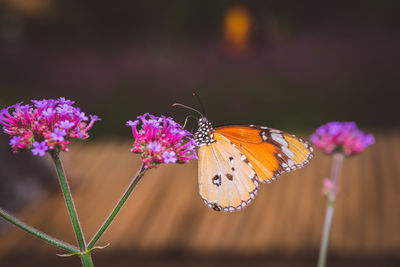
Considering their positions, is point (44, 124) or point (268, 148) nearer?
point (44, 124)

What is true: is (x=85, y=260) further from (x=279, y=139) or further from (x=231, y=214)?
(x=231, y=214)

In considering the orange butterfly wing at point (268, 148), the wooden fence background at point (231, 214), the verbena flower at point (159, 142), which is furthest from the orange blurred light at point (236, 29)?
the verbena flower at point (159, 142)

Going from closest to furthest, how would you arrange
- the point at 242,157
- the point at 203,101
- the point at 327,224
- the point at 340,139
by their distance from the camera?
the point at 327,224 < the point at 340,139 < the point at 242,157 < the point at 203,101

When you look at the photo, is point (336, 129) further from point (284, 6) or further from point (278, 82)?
point (284, 6)

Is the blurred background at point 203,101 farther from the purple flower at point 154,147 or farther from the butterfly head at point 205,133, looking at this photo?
the purple flower at point 154,147

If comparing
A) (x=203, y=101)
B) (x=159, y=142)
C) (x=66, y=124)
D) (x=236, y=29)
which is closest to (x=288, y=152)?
(x=159, y=142)

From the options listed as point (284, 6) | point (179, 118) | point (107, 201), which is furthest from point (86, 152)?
point (284, 6)
